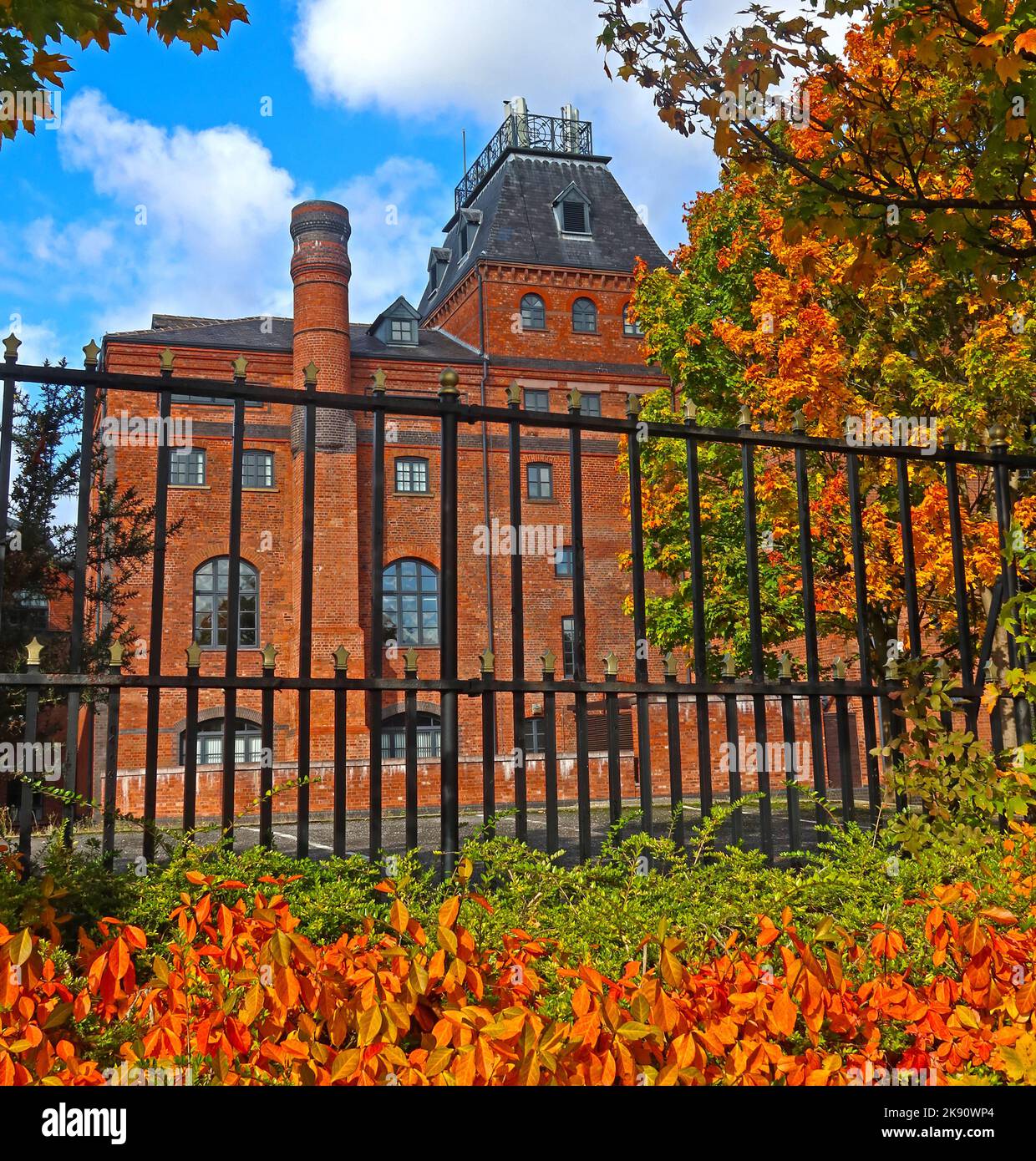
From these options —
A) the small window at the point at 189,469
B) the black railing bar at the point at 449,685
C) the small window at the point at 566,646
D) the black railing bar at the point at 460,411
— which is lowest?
the black railing bar at the point at 449,685

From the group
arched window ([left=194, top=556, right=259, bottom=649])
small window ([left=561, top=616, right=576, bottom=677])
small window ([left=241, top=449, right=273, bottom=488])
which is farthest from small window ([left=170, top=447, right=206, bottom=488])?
small window ([left=561, top=616, right=576, bottom=677])

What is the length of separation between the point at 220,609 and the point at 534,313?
1155 cm

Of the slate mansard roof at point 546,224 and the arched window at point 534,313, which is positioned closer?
the arched window at point 534,313

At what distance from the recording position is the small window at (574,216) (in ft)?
99.5

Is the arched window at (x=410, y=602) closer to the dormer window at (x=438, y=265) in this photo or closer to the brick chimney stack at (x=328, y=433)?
the brick chimney stack at (x=328, y=433)

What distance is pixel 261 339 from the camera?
2678 centimetres

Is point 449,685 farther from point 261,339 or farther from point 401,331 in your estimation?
point 401,331

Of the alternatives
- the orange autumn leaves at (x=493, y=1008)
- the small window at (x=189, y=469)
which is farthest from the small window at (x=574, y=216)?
the orange autumn leaves at (x=493, y=1008)

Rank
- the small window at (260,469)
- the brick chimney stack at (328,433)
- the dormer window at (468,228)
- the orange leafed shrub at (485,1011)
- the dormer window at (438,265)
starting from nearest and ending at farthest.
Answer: the orange leafed shrub at (485,1011) < the brick chimney stack at (328,433) < the small window at (260,469) < the dormer window at (468,228) < the dormer window at (438,265)

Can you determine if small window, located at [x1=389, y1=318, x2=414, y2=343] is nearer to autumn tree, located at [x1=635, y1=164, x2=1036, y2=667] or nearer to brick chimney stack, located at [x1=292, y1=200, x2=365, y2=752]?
brick chimney stack, located at [x1=292, y1=200, x2=365, y2=752]

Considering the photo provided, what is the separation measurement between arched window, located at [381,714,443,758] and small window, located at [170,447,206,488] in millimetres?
7074

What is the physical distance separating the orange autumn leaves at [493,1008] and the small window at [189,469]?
2199 centimetres

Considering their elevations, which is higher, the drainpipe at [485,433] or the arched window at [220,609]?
the drainpipe at [485,433]
